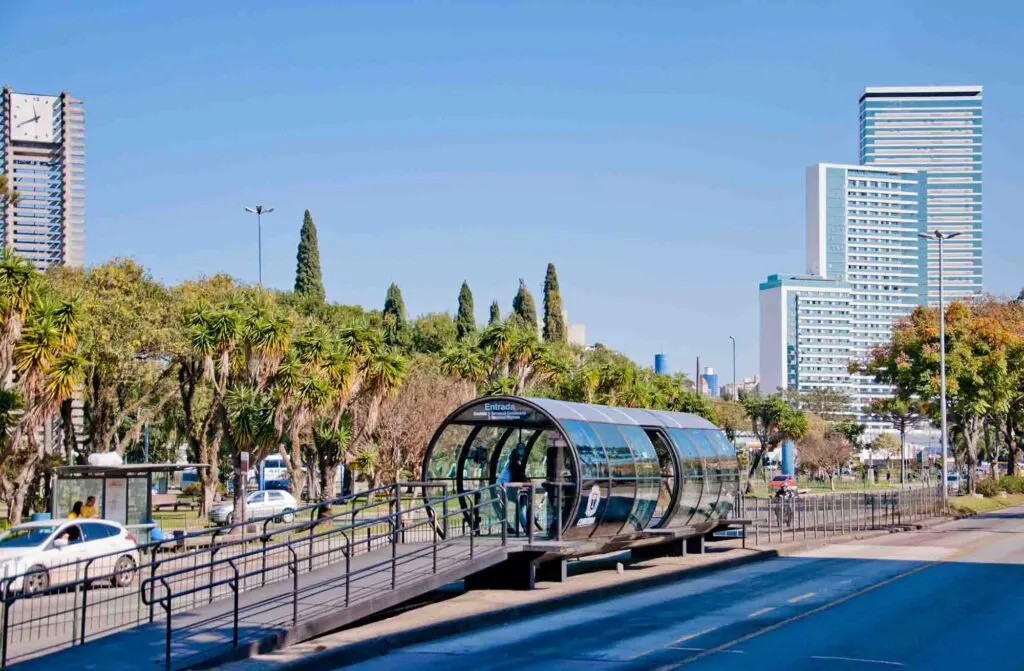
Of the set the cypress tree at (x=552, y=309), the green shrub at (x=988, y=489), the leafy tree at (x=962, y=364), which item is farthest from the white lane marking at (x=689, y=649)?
the cypress tree at (x=552, y=309)

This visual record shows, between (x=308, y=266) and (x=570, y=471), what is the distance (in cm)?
7306

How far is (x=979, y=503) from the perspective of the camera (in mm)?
54656

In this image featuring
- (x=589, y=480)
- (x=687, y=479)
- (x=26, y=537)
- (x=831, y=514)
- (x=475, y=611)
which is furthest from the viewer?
(x=831, y=514)

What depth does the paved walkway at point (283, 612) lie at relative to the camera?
13469 mm

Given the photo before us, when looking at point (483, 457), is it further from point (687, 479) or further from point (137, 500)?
point (137, 500)

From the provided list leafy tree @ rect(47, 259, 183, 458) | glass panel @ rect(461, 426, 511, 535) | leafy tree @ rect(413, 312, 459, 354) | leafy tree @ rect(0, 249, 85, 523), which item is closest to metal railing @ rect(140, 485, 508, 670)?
glass panel @ rect(461, 426, 511, 535)

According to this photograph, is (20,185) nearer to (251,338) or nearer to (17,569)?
(251,338)

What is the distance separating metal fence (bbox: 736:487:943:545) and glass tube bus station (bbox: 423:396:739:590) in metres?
8.22

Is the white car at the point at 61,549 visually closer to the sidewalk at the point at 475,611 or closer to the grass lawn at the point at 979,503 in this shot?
the sidewalk at the point at 475,611

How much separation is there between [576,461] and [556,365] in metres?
30.2

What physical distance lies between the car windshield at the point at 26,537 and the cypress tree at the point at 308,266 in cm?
6712

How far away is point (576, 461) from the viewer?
20.6m

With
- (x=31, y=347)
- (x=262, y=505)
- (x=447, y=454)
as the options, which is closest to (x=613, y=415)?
(x=447, y=454)

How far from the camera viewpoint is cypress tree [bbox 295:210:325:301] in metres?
91.9
